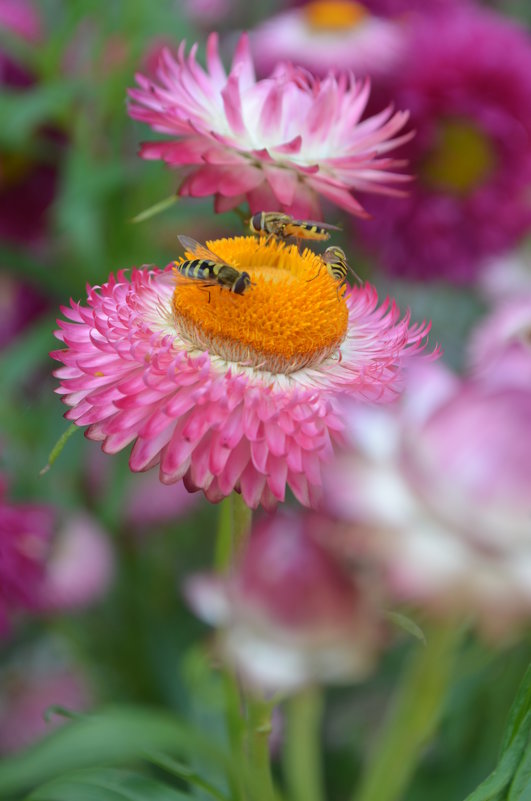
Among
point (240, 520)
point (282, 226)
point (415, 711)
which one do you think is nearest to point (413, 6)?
point (282, 226)

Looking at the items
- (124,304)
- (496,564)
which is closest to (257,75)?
(124,304)

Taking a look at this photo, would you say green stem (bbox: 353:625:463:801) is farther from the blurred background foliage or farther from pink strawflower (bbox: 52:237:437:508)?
the blurred background foliage

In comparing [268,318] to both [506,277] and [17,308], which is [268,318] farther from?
[506,277]

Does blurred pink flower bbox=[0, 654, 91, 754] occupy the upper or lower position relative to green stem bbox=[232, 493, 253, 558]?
lower

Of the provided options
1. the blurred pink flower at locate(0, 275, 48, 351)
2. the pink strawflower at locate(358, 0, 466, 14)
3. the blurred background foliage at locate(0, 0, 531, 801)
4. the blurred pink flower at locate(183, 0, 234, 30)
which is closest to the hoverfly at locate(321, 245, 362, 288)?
the blurred background foliage at locate(0, 0, 531, 801)

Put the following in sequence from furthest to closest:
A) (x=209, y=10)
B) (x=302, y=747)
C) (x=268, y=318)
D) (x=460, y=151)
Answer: (x=209, y=10) < (x=460, y=151) < (x=268, y=318) < (x=302, y=747)

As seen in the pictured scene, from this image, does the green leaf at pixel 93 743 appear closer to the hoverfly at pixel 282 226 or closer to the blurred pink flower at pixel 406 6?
the hoverfly at pixel 282 226

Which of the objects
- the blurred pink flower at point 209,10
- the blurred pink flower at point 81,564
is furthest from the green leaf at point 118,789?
the blurred pink flower at point 209,10
